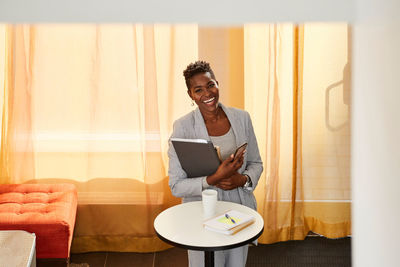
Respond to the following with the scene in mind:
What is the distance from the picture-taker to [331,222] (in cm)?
367

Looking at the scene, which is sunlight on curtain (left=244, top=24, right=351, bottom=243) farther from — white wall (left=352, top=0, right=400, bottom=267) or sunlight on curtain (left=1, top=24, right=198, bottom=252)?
white wall (left=352, top=0, right=400, bottom=267)

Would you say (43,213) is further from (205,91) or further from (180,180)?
(205,91)

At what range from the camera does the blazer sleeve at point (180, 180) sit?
2.44 m

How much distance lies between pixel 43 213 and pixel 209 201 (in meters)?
1.32

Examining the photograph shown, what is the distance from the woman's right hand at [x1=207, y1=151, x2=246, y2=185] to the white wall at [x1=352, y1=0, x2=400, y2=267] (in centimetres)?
216

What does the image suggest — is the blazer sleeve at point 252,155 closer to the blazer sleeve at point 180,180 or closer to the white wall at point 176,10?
the blazer sleeve at point 180,180

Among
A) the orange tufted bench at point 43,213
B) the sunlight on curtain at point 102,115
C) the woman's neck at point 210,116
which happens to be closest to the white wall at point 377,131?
the woman's neck at point 210,116

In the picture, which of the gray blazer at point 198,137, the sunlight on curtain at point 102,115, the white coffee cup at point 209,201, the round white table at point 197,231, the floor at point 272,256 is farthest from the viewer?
the sunlight on curtain at point 102,115

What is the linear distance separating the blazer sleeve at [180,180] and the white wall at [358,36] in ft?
7.41

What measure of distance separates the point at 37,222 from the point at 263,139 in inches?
64.9

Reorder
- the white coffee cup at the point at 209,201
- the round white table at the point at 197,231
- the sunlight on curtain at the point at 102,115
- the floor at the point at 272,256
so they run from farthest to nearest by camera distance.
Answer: the sunlight on curtain at the point at 102,115
the floor at the point at 272,256
the white coffee cup at the point at 209,201
the round white table at the point at 197,231

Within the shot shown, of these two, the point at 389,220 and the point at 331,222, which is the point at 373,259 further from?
the point at 331,222

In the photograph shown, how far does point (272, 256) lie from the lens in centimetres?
342

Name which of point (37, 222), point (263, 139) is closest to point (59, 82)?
point (37, 222)
